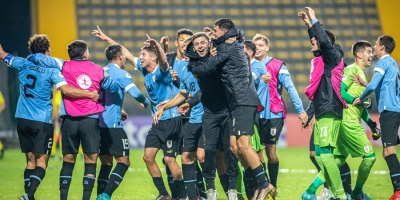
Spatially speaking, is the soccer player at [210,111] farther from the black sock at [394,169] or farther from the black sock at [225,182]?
the black sock at [394,169]

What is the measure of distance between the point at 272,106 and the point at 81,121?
310 centimetres

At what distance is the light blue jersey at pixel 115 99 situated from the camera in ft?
32.8

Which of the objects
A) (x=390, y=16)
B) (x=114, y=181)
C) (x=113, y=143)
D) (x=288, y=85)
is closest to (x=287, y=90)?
(x=288, y=85)

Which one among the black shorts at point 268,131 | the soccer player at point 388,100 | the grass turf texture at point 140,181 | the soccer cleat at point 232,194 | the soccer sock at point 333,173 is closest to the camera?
the soccer sock at point 333,173

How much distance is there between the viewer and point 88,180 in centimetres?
945

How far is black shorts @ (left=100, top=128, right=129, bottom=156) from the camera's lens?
999cm

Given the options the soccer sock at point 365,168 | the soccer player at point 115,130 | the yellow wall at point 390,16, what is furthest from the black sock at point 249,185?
the yellow wall at point 390,16

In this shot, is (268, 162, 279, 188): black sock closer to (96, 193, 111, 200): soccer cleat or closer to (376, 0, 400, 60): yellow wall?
(96, 193, 111, 200): soccer cleat

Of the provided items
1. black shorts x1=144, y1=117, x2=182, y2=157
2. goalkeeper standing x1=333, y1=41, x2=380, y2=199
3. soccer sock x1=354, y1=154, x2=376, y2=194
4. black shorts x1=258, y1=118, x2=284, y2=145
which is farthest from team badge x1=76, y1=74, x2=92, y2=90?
soccer sock x1=354, y1=154, x2=376, y2=194

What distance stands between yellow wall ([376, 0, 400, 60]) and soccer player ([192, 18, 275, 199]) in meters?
21.5

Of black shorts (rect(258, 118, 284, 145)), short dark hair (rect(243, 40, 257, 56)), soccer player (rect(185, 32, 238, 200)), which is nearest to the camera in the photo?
soccer player (rect(185, 32, 238, 200))

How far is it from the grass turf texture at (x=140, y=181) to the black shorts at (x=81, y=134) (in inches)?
79.4

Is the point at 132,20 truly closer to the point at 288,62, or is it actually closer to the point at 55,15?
the point at 55,15

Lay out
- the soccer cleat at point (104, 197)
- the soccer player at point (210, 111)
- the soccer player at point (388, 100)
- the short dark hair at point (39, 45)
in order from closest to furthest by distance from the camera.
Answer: the soccer player at point (210, 111)
the soccer cleat at point (104, 197)
the short dark hair at point (39, 45)
the soccer player at point (388, 100)
